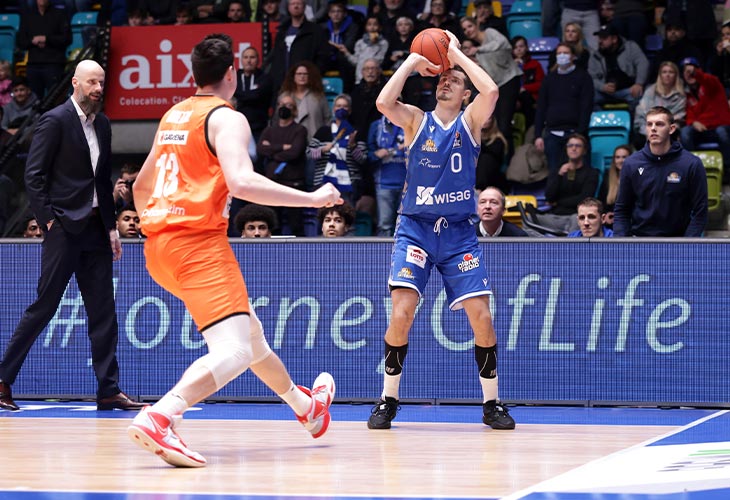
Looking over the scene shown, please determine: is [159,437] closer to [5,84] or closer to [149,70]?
[149,70]

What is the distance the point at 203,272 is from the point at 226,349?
0.38 meters

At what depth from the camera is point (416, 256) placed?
7488 millimetres

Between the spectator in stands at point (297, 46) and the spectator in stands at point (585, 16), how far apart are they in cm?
301

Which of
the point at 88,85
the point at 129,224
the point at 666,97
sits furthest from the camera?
the point at 666,97

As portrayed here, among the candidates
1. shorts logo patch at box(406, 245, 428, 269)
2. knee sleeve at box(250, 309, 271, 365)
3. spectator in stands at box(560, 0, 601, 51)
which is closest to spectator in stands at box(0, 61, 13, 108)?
spectator in stands at box(560, 0, 601, 51)

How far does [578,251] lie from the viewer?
9047 millimetres

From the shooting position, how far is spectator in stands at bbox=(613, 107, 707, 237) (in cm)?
944

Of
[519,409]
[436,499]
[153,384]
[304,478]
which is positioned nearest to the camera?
[436,499]

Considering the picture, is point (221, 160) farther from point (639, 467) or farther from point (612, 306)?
point (612, 306)

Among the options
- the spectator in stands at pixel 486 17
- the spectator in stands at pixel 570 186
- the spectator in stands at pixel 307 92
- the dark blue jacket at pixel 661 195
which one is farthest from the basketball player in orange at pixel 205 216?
the spectator in stands at pixel 486 17

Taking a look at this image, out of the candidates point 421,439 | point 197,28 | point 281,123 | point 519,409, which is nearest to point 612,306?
point 519,409

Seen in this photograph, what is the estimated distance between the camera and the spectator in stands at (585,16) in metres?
14.9

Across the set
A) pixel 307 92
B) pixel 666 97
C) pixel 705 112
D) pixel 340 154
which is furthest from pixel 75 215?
pixel 705 112

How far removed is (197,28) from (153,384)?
764 cm
